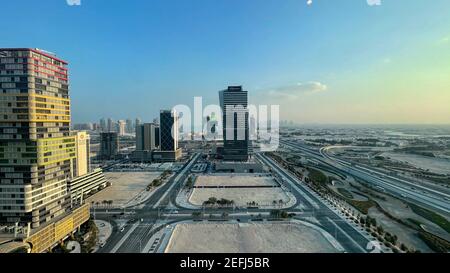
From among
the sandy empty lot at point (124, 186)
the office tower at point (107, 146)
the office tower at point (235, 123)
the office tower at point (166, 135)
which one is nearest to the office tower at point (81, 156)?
the sandy empty lot at point (124, 186)

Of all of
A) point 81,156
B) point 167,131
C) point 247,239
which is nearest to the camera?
point 247,239

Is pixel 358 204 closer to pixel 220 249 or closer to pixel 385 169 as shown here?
pixel 220 249

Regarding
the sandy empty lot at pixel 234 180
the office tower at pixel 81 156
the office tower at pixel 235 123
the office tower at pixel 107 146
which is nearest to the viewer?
the office tower at pixel 81 156

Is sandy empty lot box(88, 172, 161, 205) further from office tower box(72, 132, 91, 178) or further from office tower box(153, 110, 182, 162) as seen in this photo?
office tower box(153, 110, 182, 162)

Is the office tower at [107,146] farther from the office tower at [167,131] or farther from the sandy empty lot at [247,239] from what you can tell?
the sandy empty lot at [247,239]

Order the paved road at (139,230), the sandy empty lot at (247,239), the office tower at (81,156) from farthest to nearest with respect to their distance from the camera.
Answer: the office tower at (81,156), the paved road at (139,230), the sandy empty lot at (247,239)

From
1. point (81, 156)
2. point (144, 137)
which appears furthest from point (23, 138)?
point (144, 137)

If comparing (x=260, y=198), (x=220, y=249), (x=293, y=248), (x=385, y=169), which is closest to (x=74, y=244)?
(x=220, y=249)

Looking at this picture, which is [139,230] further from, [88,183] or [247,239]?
[88,183]
